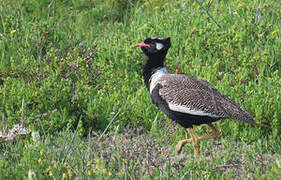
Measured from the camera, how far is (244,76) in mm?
5152

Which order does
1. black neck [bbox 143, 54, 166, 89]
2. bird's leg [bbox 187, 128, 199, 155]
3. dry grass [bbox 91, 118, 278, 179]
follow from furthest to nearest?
black neck [bbox 143, 54, 166, 89] → bird's leg [bbox 187, 128, 199, 155] → dry grass [bbox 91, 118, 278, 179]

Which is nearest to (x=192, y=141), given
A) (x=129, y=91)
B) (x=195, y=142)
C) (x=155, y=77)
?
(x=195, y=142)

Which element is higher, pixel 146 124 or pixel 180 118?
pixel 180 118

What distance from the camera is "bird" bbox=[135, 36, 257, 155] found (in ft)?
13.0

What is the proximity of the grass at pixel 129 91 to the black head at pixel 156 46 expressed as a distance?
1.84 feet

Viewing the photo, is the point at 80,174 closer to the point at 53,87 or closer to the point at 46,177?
the point at 46,177

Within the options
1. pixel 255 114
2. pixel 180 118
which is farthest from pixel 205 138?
pixel 255 114

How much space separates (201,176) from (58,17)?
15.0 feet

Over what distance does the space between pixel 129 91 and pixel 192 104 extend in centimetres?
125

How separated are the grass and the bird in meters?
0.27

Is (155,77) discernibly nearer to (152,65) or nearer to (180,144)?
(152,65)

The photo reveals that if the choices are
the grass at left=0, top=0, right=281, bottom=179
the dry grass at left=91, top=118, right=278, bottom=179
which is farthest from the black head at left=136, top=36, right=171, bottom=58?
the dry grass at left=91, top=118, right=278, bottom=179

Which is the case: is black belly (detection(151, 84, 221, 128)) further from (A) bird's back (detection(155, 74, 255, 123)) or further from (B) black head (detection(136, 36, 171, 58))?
(B) black head (detection(136, 36, 171, 58))

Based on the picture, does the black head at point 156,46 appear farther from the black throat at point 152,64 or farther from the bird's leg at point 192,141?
the bird's leg at point 192,141
